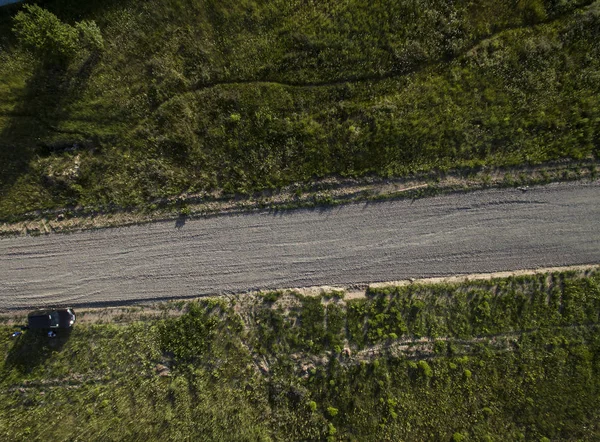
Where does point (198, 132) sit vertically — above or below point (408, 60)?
below

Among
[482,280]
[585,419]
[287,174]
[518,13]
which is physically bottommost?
[585,419]

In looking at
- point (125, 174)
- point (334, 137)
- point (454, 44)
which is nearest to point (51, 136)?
point (125, 174)

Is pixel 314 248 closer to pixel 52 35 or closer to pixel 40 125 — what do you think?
pixel 40 125

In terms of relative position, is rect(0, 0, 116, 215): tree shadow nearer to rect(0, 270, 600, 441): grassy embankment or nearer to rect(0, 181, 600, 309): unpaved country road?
rect(0, 181, 600, 309): unpaved country road

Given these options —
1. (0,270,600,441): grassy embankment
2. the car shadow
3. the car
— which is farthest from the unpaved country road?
the car shadow

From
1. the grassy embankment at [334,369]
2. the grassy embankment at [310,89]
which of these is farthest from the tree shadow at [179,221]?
the grassy embankment at [334,369]

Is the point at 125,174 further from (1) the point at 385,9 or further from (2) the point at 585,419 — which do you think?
(2) the point at 585,419
